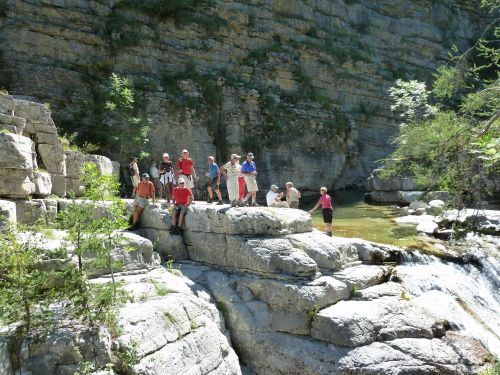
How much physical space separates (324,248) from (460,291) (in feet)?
16.3

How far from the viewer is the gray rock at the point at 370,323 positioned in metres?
10.5

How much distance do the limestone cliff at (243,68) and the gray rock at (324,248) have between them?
50.0ft

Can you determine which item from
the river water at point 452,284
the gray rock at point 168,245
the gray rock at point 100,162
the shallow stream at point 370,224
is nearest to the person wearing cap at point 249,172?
the gray rock at point 168,245

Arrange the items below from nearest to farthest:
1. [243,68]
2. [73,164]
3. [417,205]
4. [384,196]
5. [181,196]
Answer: [181,196]
[73,164]
[417,205]
[384,196]
[243,68]

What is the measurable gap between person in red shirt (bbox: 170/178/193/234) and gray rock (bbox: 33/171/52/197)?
3.80 metres

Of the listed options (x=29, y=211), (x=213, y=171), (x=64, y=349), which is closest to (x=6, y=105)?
(x=29, y=211)

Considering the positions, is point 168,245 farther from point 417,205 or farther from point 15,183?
point 417,205

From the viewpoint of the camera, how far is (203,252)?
12.7 meters

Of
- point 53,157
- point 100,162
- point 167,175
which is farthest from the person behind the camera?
point 100,162

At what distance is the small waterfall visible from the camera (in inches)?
472

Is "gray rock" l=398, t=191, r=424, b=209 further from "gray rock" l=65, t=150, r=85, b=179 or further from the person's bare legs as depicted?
"gray rock" l=65, t=150, r=85, b=179

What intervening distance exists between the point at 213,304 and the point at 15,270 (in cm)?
510

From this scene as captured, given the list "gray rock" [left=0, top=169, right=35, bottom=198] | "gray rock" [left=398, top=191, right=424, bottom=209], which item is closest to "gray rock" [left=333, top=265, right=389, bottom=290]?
"gray rock" [left=0, top=169, right=35, bottom=198]

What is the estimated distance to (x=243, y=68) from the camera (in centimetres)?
3105
